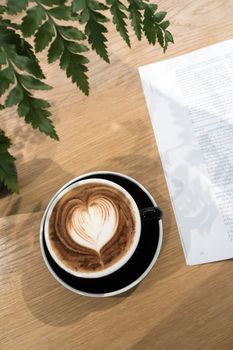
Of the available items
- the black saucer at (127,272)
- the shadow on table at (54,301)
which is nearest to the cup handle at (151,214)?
the black saucer at (127,272)

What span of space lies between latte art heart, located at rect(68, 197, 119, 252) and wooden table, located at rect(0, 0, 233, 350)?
113mm

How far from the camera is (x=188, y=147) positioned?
631 millimetres

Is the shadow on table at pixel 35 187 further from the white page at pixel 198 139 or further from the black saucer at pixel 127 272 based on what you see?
the white page at pixel 198 139

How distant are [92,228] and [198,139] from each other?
10.9 inches

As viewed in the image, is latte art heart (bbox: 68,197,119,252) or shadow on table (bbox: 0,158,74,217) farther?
shadow on table (bbox: 0,158,74,217)

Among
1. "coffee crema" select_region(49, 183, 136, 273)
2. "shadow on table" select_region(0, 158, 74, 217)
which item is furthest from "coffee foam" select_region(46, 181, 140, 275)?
"shadow on table" select_region(0, 158, 74, 217)

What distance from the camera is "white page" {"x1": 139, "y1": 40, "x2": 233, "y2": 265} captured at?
22.0 inches

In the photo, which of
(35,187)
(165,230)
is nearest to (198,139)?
(165,230)

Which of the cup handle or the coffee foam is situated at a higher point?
the coffee foam

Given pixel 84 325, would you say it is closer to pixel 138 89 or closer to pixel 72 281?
pixel 72 281

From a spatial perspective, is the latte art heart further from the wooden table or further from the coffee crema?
the wooden table

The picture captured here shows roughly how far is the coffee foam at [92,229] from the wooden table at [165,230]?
A: 94mm

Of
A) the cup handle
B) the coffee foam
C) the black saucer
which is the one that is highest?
the coffee foam

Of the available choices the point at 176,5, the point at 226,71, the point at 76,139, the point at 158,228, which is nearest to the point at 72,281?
the point at 158,228
